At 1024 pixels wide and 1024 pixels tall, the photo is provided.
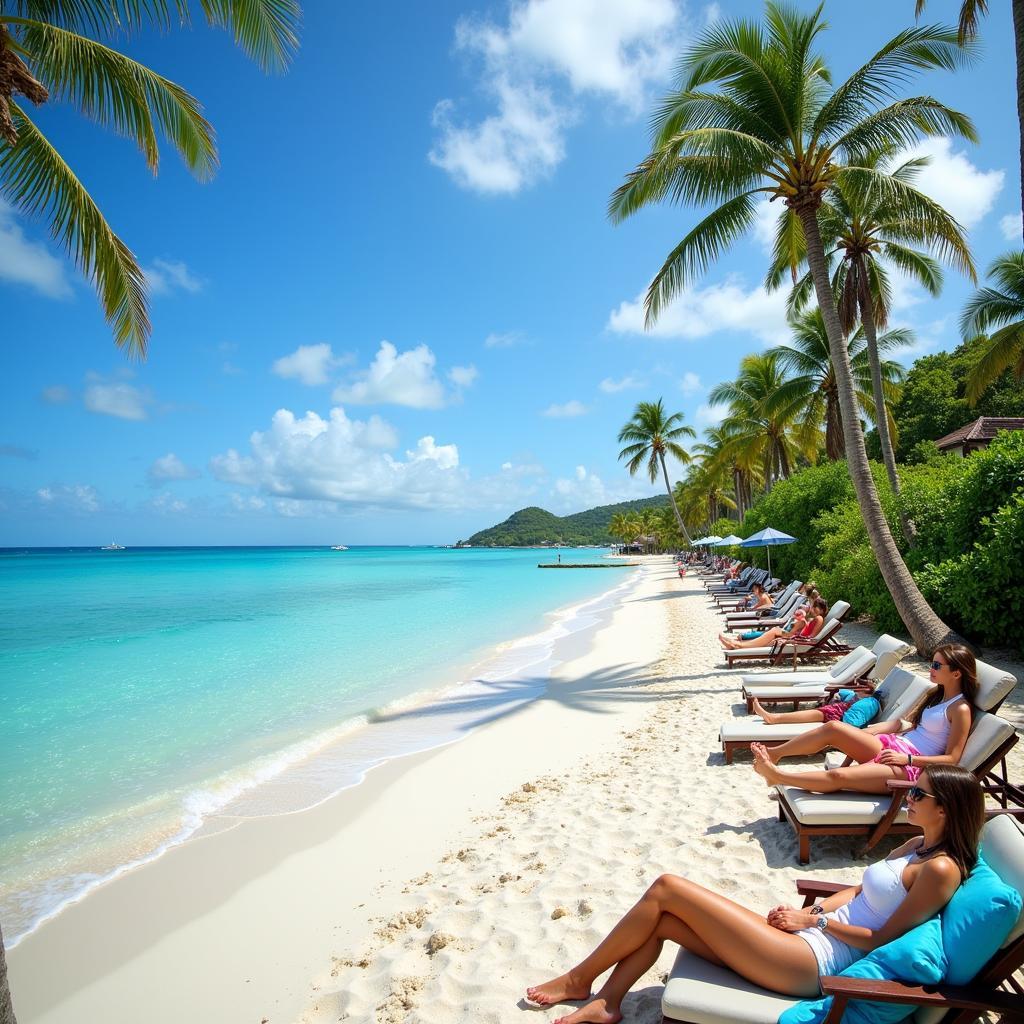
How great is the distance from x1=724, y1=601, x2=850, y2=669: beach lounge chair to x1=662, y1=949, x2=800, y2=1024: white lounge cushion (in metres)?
7.31

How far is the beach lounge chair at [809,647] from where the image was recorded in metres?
8.93

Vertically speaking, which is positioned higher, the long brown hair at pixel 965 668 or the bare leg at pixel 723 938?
the long brown hair at pixel 965 668

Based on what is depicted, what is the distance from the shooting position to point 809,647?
9008mm

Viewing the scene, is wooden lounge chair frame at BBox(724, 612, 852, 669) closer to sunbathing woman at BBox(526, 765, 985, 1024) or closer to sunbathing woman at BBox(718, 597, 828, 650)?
sunbathing woman at BBox(718, 597, 828, 650)

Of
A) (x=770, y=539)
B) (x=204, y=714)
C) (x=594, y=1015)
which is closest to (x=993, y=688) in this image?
(x=594, y=1015)

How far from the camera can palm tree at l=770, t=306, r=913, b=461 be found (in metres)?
21.0

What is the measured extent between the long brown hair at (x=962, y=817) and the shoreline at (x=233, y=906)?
3071 millimetres

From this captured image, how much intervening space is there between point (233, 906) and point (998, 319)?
25492 mm

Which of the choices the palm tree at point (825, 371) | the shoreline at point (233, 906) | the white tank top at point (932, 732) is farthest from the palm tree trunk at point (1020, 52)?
the palm tree at point (825, 371)

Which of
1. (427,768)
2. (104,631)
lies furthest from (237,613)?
(427,768)

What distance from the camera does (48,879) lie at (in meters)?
4.91

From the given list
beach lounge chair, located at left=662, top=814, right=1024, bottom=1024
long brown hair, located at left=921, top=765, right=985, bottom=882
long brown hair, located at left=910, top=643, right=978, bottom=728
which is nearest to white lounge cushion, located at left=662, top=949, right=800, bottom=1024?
beach lounge chair, located at left=662, top=814, right=1024, bottom=1024

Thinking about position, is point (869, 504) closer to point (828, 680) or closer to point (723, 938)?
point (828, 680)

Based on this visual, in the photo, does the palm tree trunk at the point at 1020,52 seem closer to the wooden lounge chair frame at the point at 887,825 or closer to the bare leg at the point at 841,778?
the wooden lounge chair frame at the point at 887,825
